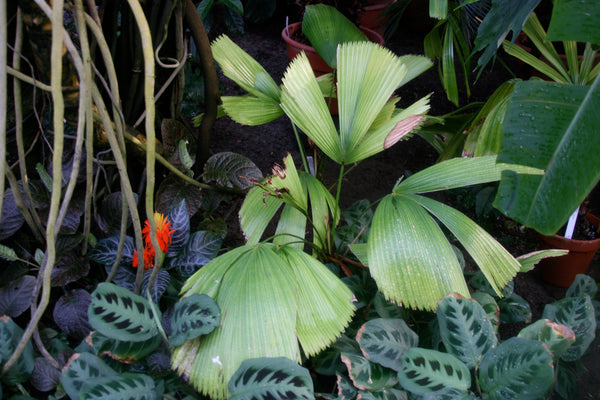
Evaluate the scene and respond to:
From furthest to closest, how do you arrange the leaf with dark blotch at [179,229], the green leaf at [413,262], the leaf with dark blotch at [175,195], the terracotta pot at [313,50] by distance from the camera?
the terracotta pot at [313,50] → the leaf with dark blotch at [175,195] → the leaf with dark blotch at [179,229] → the green leaf at [413,262]

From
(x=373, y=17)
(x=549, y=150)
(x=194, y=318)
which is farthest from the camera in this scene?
(x=373, y=17)

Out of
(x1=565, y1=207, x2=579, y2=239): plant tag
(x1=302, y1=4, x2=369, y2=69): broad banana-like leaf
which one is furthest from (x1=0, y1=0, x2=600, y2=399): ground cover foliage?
(x1=565, y1=207, x2=579, y2=239): plant tag

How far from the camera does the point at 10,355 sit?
0.71 metres

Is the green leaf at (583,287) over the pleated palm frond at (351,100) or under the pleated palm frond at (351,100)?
under

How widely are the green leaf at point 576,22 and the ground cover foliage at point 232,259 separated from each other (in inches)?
2.7

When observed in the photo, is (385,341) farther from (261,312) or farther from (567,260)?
(567,260)

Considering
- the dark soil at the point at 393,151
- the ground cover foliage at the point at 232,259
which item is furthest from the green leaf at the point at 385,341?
the dark soil at the point at 393,151

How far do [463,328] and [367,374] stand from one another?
19 centimetres

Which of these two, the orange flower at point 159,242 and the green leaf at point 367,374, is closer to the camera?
the green leaf at point 367,374

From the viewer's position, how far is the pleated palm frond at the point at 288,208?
0.92 m

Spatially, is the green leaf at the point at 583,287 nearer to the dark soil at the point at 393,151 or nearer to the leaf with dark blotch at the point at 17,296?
the dark soil at the point at 393,151

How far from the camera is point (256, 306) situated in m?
0.67

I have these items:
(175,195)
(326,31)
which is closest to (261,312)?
(175,195)

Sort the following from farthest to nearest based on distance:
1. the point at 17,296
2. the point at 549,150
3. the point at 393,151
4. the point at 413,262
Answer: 1. the point at 393,151
2. the point at 17,296
3. the point at 413,262
4. the point at 549,150
